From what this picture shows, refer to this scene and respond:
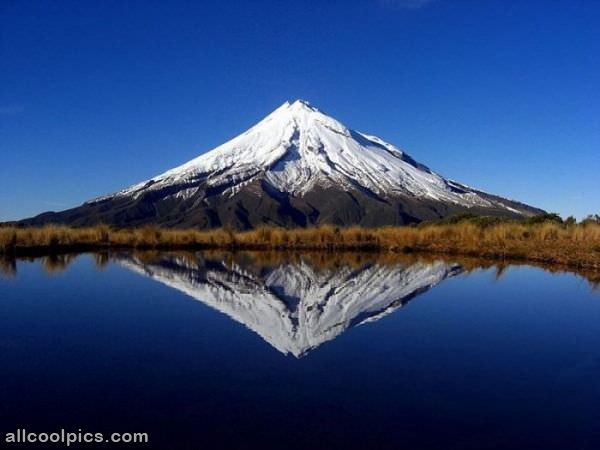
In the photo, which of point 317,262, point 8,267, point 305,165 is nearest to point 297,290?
point 317,262

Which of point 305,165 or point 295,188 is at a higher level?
point 305,165

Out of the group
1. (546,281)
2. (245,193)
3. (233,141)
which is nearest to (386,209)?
(245,193)

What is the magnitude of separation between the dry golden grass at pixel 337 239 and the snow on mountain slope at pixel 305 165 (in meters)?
65.2

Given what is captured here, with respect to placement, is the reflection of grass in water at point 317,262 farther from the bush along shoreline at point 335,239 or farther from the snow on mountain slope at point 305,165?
the snow on mountain slope at point 305,165

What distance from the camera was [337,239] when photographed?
23359 mm

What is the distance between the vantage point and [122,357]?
5.52 metres

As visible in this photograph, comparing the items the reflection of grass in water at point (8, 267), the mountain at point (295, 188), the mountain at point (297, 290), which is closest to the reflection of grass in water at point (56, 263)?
the reflection of grass in water at point (8, 267)

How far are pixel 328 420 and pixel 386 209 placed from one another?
249 ft

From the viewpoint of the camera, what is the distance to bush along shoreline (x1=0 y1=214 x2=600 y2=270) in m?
18.8

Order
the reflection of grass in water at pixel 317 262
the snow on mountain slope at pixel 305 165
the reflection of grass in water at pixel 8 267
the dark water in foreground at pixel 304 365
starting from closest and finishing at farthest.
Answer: the dark water in foreground at pixel 304 365 < the reflection of grass in water at pixel 8 267 < the reflection of grass in water at pixel 317 262 < the snow on mountain slope at pixel 305 165

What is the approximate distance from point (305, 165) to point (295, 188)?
19.2ft

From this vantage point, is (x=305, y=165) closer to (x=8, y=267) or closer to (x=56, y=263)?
(x=56, y=263)

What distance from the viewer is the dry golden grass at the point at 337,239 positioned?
1891 centimetres

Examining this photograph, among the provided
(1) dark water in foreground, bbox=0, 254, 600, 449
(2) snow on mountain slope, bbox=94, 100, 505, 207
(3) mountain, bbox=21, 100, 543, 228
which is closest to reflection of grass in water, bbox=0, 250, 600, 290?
(1) dark water in foreground, bbox=0, 254, 600, 449
